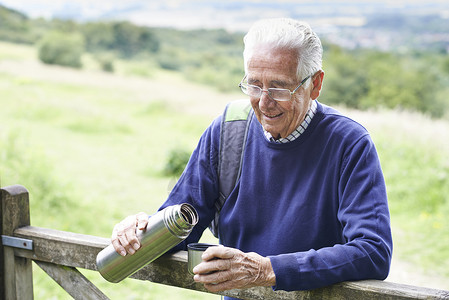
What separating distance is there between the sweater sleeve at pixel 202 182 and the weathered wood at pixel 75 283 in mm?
368

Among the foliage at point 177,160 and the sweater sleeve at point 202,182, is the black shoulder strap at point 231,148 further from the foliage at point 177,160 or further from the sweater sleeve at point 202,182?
the foliage at point 177,160

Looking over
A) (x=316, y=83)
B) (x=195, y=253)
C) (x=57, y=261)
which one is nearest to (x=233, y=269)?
(x=195, y=253)

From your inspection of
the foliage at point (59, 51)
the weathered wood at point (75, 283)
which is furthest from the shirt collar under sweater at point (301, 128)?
the foliage at point (59, 51)

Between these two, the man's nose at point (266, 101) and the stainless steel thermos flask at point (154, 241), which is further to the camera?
the man's nose at point (266, 101)

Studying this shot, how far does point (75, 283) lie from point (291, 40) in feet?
3.73

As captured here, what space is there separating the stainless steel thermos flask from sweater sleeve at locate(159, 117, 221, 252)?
0.20 m

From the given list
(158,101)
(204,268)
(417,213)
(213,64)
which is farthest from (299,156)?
(213,64)

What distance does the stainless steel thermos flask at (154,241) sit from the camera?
1534mm

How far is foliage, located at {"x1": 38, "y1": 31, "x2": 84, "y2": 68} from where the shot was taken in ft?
79.2

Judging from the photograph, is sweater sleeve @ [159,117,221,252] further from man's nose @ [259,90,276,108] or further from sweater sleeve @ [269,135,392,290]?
sweater sleeve @ [269,135,392,290]

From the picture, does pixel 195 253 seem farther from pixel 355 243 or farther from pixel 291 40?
pixel 291 40

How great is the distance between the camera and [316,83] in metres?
1.74

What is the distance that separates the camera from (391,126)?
1029 centimetres

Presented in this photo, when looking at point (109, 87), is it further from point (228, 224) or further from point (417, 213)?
point (228, 224)
